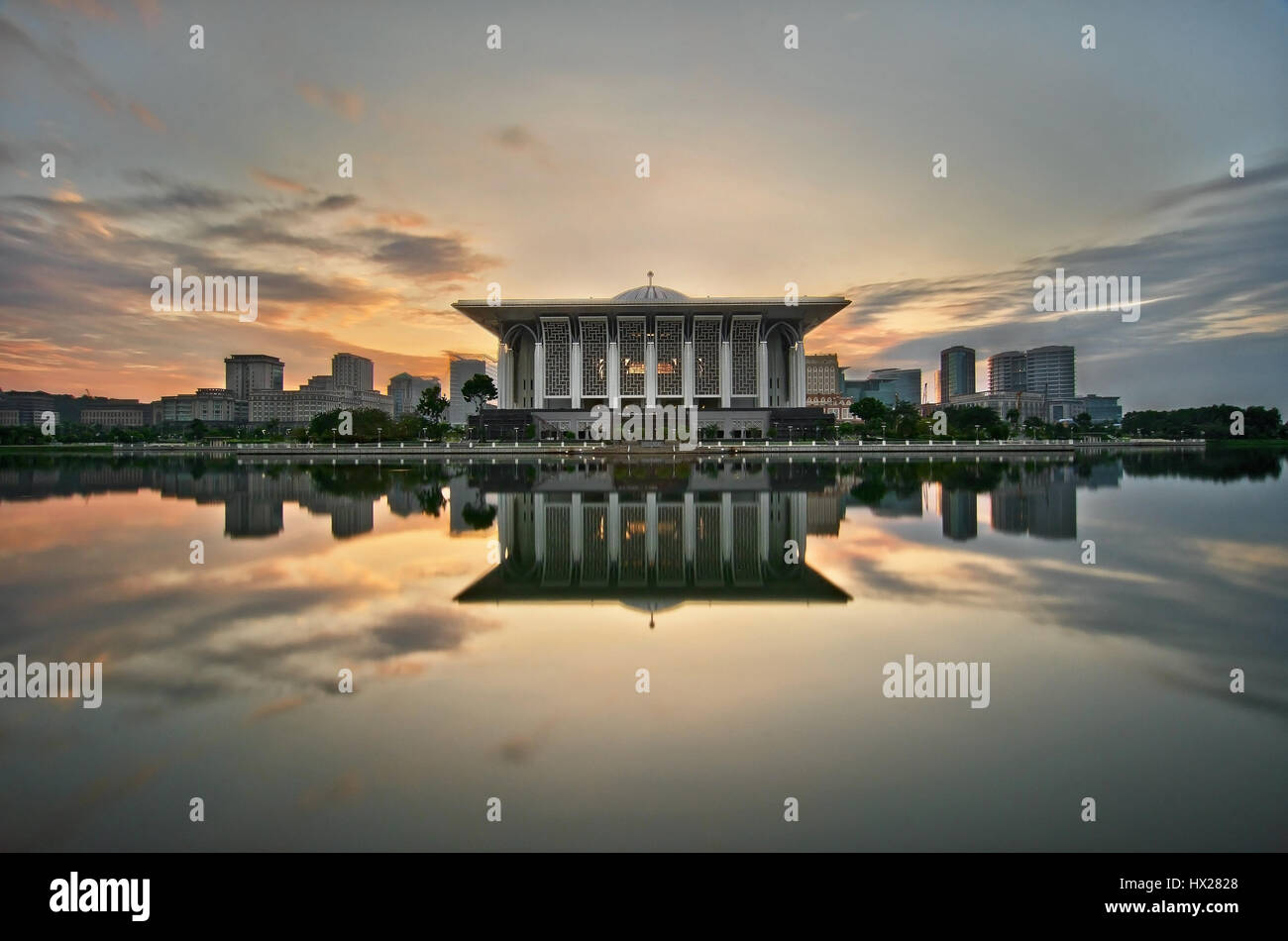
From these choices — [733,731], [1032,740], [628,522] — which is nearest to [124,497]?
[628,522]

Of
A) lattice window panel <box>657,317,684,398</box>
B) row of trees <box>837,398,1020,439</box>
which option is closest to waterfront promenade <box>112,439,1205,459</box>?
row of trees <box>837,398,1020,439</box>

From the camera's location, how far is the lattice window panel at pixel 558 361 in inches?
2493

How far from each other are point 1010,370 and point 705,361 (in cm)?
11457

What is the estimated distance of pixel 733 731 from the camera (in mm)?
3826

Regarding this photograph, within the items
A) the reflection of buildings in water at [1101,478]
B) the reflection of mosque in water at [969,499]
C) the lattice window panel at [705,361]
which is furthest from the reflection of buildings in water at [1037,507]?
the lattice window panel at [705,361]

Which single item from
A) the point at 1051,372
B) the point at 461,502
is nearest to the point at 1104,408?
the point at 1051,372

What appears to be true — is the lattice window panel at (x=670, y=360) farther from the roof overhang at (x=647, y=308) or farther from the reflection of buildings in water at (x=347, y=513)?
the reflection of buildings in water at (x=347, y=513)

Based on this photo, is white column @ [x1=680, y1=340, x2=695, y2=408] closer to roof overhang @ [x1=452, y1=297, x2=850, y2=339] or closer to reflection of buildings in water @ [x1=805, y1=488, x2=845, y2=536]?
roof overhang @ [x1=452, y1=297, x2=850, y2=339]

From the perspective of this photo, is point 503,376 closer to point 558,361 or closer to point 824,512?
point 558,361

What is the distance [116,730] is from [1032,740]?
207 inches

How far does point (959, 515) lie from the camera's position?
1370cm

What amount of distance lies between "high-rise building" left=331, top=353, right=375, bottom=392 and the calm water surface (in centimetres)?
17453

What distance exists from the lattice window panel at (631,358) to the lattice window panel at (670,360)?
173 cm
